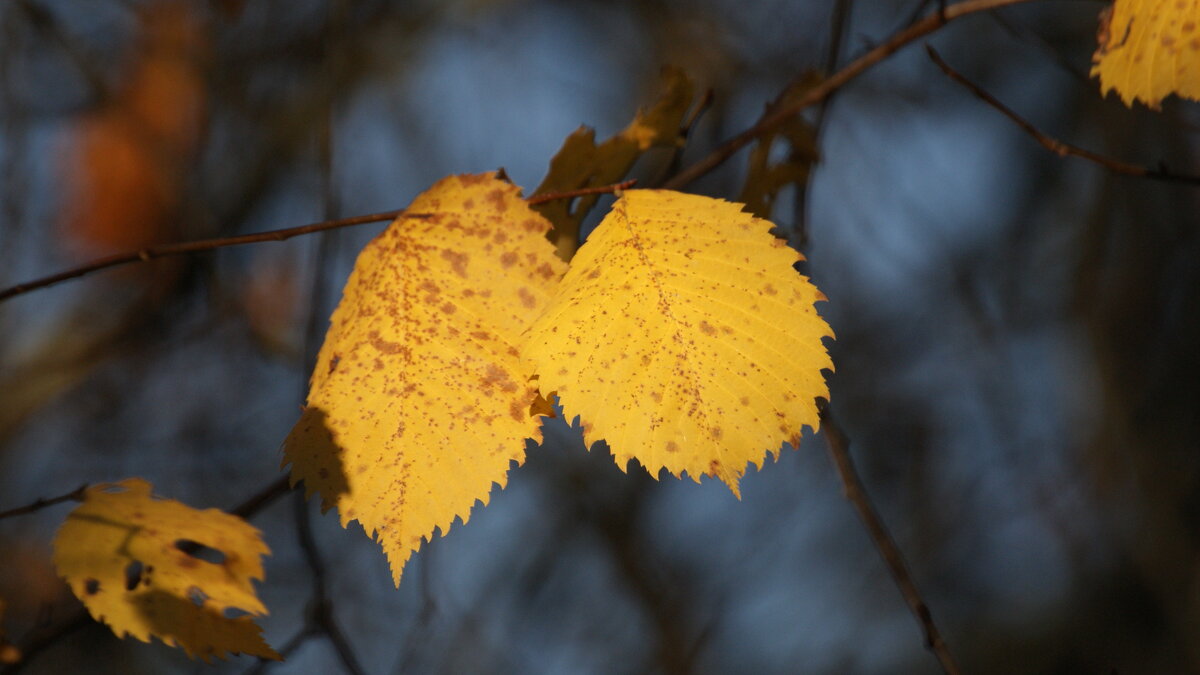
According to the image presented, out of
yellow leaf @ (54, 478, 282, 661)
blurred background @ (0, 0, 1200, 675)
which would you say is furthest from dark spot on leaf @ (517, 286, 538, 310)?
blurred background @ (0, 0, 1200, 675)

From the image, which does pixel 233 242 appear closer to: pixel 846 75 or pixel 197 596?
pixel 197 596

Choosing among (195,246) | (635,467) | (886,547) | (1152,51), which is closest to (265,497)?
(195,246)

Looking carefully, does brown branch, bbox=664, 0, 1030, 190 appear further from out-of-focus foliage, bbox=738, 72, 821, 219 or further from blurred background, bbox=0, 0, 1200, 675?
blurred background, bbox=0, 0, 1200, 675

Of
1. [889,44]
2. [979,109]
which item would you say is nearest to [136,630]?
[889,44]

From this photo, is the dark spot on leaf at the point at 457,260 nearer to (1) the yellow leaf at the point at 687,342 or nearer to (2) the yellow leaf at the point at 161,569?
(1) the yellow leaf at the point at 687,342

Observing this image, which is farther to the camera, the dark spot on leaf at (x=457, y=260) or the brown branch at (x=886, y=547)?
the brown branch at (x=886, y=547)

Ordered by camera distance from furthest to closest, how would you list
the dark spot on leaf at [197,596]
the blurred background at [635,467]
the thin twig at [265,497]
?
the blurred background at [635,467] < the thin twig at [265,497] < the dark spot on leaf at [197,596]

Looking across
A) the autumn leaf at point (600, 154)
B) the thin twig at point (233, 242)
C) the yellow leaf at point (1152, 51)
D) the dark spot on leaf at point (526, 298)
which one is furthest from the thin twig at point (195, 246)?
the yellow leaf at point (1152, 51)
